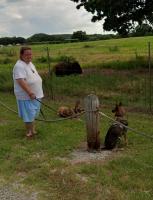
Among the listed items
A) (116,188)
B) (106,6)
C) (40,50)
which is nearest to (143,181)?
(116,188)

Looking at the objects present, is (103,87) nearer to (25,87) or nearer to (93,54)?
(25,87)

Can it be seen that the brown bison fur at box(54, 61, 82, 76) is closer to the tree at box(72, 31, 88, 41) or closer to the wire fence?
the wire fence

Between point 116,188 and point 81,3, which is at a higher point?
point 81,3

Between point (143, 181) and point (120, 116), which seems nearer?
point (143, 181)

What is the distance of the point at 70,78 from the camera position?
71.4ft

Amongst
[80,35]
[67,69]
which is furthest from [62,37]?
[67,69]

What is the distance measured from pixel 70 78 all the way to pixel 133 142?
12626 mm

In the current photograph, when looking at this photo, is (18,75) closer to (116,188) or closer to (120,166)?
(120,166)

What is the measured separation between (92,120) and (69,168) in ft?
3.58

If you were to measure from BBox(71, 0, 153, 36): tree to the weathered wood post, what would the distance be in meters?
14.1

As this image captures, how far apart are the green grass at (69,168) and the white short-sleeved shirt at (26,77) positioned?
33.7 inches

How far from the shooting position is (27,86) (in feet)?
32.0

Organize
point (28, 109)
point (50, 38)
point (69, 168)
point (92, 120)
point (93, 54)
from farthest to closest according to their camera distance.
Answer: point (50, 38) < point (93, 54) < point (28, 109) < point (92, 120) < point (69, 168)

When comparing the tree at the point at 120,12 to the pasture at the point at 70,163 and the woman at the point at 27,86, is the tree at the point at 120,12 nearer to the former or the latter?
the pasture at the point at 70,163
